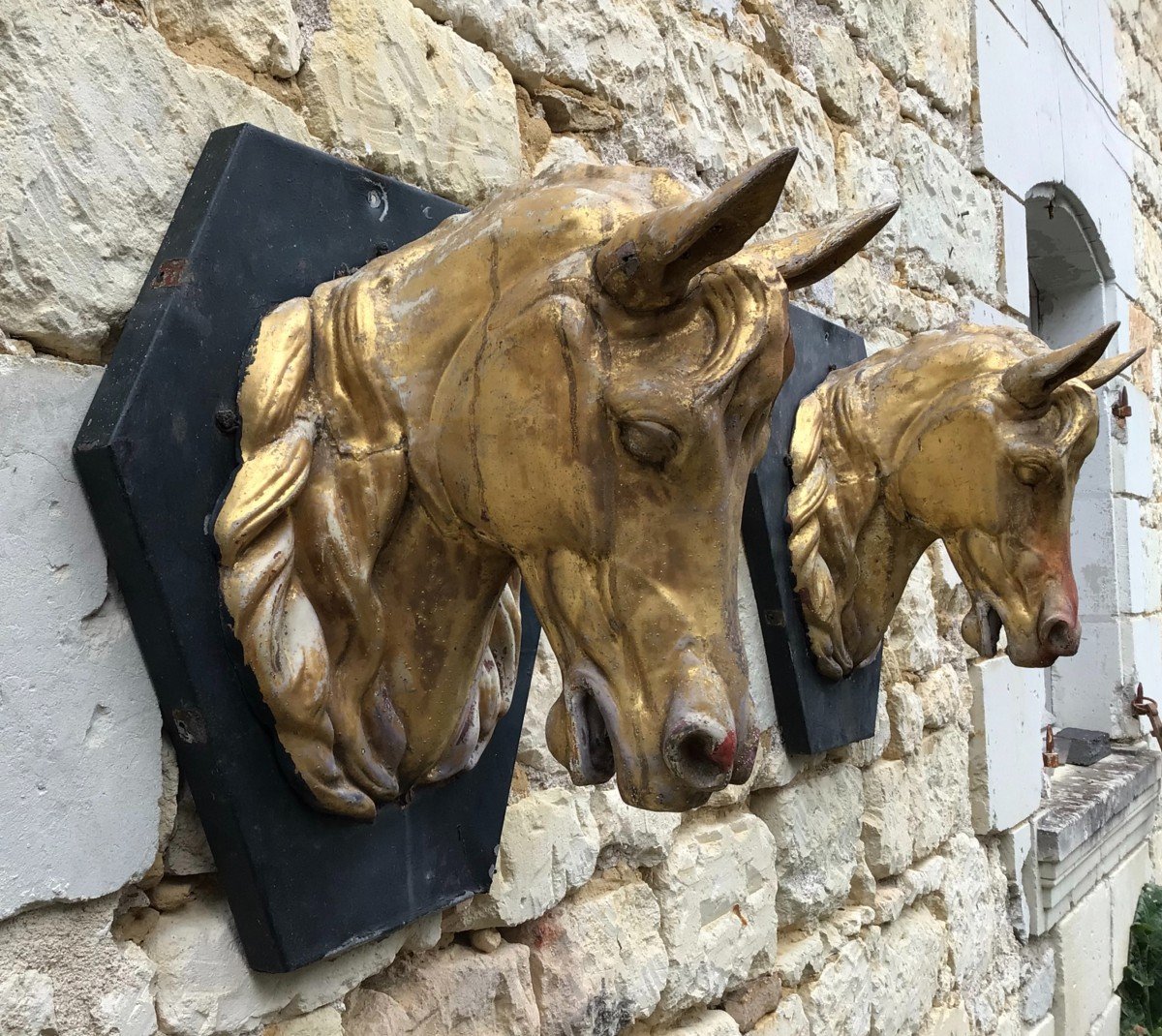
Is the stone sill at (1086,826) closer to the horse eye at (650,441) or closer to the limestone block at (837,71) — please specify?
the limestone block at (837,71)

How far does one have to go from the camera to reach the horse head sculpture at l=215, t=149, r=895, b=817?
2.16ft

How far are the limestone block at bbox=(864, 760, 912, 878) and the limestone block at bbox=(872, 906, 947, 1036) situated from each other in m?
0.11

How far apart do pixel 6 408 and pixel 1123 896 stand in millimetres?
3554

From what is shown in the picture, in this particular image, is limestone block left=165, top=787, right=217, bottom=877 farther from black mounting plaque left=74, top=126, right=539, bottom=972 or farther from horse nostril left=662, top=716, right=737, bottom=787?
horse nostril left=662, top=716, right=737, bottom=787

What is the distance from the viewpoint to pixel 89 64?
28.9 inches

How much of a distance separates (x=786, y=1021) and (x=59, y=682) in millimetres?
1170

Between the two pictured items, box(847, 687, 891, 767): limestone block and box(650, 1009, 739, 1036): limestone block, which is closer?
box(650, 1009, 739, 1036): limestone block

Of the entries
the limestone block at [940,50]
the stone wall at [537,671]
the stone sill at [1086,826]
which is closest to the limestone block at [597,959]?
the stone wall at [537,671]

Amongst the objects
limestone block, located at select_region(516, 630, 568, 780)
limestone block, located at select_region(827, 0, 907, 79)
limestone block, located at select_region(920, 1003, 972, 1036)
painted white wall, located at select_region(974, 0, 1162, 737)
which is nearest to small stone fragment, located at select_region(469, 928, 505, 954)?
limestone block, located at select_region(516, 630, 568, 780)

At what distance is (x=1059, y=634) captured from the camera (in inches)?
49.6

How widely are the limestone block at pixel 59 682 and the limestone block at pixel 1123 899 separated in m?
3.09

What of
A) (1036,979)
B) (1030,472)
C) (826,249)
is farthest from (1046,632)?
(1036,979)

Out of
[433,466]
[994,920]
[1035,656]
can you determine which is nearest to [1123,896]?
[994,920]

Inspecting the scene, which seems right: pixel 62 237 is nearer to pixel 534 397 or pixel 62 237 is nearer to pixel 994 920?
pixel 534 397
